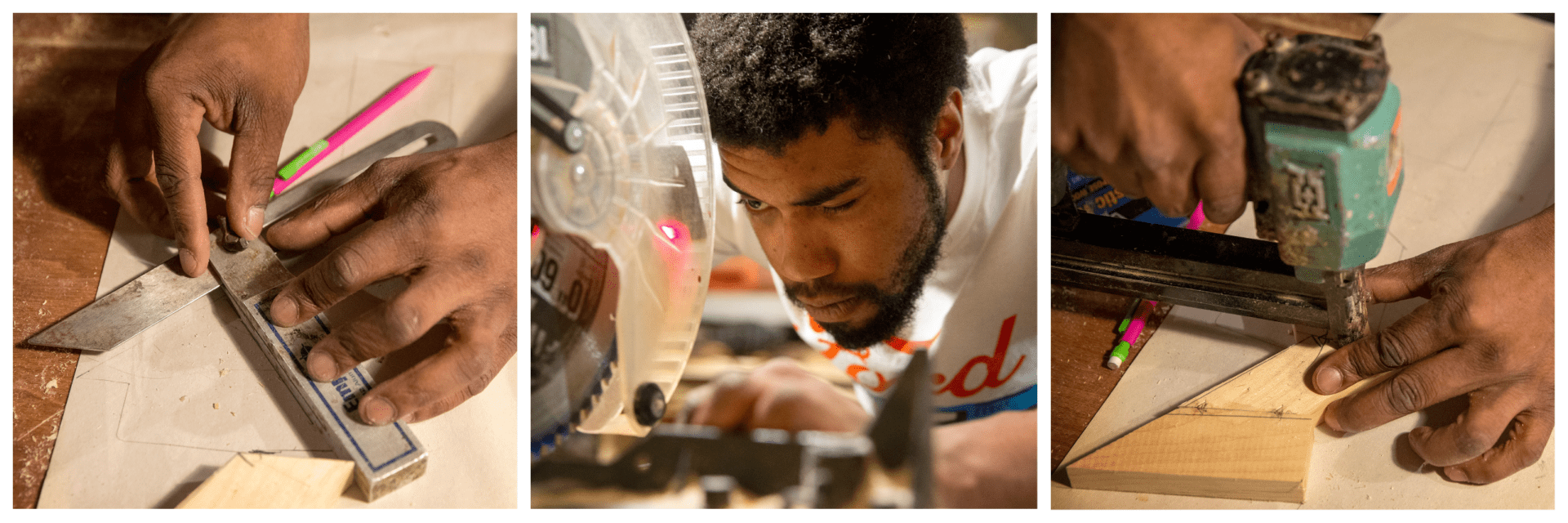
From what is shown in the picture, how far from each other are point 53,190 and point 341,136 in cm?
43

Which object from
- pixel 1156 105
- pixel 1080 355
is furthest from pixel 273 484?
pixel 1156 105

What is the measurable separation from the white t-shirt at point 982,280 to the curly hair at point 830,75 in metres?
0.06

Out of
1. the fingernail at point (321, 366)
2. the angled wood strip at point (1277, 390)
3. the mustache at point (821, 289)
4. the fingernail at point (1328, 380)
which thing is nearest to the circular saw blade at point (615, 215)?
the mustache at point (821, 289)

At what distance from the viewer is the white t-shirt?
119cm

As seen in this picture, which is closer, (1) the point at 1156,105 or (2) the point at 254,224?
(1) the point at 1156,105

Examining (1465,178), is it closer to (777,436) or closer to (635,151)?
(777,436)

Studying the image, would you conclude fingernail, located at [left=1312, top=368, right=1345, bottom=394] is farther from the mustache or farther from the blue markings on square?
the blue markings on square

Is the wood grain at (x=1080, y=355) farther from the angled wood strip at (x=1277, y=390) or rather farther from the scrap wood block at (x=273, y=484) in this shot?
the scrap wood block at (x=273, y=484)

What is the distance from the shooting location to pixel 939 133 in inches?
46.0

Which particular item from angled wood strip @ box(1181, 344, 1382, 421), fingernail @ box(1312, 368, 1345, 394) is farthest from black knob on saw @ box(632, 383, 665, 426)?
fingernail @ box(1312, 368, 1345, 394)

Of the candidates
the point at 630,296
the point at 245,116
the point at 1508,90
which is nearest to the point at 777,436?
the point at 630,296

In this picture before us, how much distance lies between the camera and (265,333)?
48.1 inches

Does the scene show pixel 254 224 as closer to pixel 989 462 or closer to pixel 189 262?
pixel 189 262
